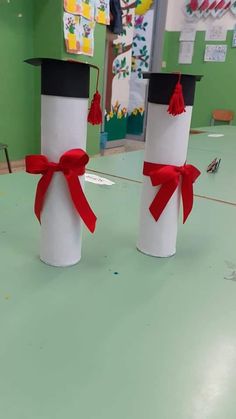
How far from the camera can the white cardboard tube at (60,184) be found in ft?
1.78

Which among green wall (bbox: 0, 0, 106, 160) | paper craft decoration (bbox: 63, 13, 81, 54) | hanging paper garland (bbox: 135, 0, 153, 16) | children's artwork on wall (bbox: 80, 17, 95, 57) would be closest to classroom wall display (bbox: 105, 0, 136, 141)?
hanging paper garland (bbox: 135, 0, 153, 16)

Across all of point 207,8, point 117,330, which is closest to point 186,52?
point 207,8

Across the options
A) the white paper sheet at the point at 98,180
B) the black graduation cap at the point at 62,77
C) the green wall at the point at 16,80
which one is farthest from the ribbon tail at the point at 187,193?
the green wall at the point at 16,80

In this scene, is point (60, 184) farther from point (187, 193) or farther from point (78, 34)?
point (78, 34)

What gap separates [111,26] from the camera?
3.73 metres

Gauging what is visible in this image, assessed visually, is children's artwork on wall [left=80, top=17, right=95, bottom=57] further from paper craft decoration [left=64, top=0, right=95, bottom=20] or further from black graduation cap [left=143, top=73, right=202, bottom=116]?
black graduation cap [left=143, top=73, right=202, bottom=116]

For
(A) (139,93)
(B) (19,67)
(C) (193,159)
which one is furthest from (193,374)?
(A) (139,93)

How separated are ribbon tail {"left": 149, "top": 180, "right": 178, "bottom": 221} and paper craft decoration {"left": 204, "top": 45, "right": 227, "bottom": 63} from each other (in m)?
4.18

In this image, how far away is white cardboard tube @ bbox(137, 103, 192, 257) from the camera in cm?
60

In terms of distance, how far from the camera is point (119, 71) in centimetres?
432

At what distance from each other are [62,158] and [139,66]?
468cm

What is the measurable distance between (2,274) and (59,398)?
260mm

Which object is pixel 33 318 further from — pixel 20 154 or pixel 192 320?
pixel 20 154

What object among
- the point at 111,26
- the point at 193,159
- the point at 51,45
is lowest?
the point at 193,159
